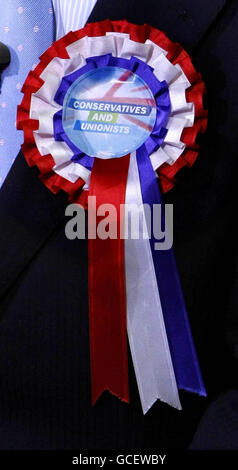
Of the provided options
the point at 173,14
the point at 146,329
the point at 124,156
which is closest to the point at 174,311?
the point at 146,329

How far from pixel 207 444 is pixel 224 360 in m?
0.10

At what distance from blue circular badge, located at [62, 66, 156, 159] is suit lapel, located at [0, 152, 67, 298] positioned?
72 mm

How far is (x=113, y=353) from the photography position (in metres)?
0.75

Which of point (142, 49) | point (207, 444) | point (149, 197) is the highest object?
point (142, 49)

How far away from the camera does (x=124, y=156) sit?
2.39 feet

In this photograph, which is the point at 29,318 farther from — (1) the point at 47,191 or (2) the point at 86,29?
(2) the point at 86,29

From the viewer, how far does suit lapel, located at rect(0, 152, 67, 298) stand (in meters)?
0.75

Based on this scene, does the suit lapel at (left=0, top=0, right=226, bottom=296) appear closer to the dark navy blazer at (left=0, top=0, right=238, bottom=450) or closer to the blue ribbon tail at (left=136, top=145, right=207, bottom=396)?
the dark navy blazer at (left=0, top=0, right=238, bottom=450)

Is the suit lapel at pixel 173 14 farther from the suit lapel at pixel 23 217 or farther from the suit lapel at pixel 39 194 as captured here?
the suit lapel at pixel 23 217

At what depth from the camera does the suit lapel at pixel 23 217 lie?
754mm

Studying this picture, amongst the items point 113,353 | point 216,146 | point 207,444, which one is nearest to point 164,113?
point 216,146

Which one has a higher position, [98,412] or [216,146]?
[216,146]

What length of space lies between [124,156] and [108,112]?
52mm

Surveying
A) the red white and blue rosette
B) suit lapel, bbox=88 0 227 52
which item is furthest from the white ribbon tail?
suit lapel, bbox=88 0 227 52
